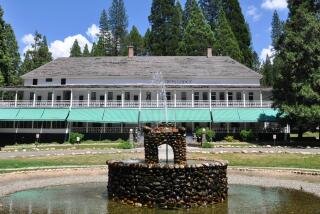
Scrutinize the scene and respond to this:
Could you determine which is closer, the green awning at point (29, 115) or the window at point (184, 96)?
the green awning at point (29, 115)

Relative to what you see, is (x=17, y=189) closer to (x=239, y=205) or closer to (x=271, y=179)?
(x=239, y=205)

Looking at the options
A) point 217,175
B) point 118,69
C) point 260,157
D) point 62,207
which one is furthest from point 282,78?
point 62,207

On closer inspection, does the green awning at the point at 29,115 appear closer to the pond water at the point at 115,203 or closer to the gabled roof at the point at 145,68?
the gabled roof at the point at 145,68

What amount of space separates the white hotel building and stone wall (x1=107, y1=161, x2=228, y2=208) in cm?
3547

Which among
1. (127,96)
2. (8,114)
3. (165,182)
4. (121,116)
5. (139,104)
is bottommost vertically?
(165,182)

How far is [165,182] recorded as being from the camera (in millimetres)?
15289

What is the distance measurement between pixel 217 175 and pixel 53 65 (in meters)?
52.4

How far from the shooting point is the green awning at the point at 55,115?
5230 cm

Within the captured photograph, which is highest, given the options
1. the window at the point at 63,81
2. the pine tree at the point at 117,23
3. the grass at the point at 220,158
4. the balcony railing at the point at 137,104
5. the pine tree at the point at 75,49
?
the pine tree at the point at 117,23

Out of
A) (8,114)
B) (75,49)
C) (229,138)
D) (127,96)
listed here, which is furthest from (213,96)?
(75,49)

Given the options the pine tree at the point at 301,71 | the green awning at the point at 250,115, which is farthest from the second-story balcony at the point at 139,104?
the pine tree at the point at 301,71

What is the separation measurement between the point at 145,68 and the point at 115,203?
157ft

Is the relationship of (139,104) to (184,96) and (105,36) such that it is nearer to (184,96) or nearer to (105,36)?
(184,96)

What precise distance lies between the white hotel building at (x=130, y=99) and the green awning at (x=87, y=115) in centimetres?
1
